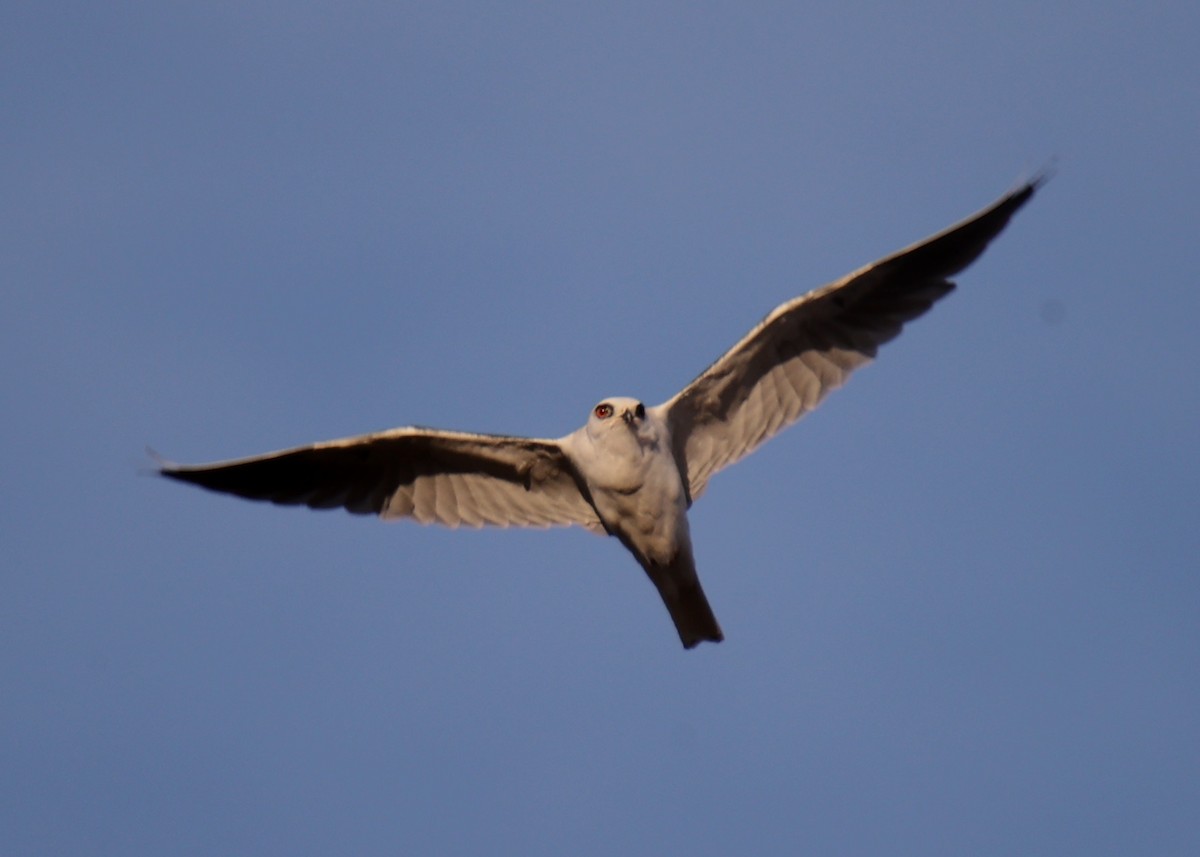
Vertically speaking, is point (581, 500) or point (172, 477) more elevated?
point (172, 477)

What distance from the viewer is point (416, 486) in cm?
1495

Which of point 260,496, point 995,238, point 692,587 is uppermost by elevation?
point 260,496

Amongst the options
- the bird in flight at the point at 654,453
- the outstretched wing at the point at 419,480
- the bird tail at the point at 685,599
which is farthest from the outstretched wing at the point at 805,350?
the outstretched wing at the point at 419,480

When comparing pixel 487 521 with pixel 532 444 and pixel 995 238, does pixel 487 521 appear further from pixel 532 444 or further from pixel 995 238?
pixel 995 238

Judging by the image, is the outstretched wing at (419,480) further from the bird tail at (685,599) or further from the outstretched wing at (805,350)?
the outstretched wing at (805,350)

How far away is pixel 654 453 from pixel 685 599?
Answer: 3.66 feet

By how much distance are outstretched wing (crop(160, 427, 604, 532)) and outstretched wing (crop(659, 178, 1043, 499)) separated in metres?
1.04

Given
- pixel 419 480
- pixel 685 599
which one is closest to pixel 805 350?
pixel 685 599

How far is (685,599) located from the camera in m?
14.0

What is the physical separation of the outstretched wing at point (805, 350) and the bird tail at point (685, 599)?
82cm

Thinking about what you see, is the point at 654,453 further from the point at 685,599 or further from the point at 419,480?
the point at 419,480

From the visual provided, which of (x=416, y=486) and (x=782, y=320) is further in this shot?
(x=416, y=486)

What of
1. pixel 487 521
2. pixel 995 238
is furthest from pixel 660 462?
pixel 995 238

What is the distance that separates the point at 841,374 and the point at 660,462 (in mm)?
1556
